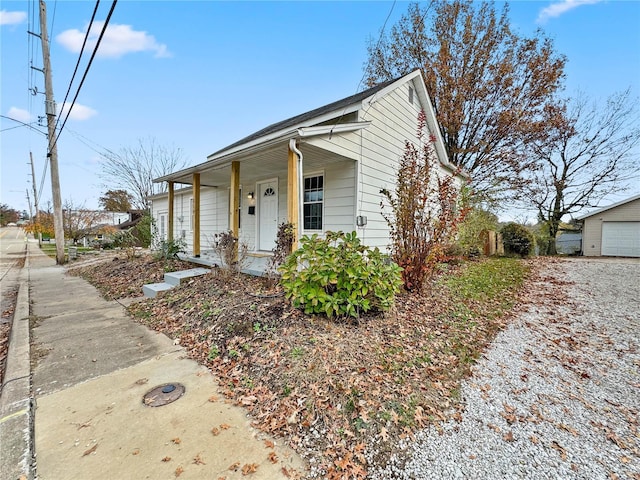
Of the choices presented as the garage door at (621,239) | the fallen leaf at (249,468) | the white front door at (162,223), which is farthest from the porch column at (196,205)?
the garage door at (621,239)

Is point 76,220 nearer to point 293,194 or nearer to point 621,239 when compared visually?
point 293,194

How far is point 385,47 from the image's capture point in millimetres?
14430

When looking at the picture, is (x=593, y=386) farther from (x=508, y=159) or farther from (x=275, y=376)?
(x=508, y=159)

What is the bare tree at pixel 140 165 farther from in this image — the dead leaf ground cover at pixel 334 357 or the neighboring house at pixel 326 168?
the dead leaf ground cover at pixel 334 357

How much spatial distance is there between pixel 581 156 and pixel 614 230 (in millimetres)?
4458

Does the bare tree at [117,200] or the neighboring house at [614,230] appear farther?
the bare tree at [117,200]

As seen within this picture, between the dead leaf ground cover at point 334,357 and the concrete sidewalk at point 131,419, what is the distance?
0.73ft

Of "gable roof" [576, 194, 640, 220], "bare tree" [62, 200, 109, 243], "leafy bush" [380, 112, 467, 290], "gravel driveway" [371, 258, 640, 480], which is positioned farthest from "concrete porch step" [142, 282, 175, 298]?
"bare tree" [62, 200, 109, 243]

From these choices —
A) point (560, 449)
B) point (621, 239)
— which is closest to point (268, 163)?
point (560, 449)

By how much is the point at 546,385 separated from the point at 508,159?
1389cm

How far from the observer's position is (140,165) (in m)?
19.5

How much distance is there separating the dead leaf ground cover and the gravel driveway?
0.20 m

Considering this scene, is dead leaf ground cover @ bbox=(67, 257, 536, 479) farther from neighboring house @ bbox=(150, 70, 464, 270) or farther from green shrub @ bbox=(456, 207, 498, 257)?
green shrub @ bbox=(456, 207, 498, 257)

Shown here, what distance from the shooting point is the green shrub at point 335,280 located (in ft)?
12.3
